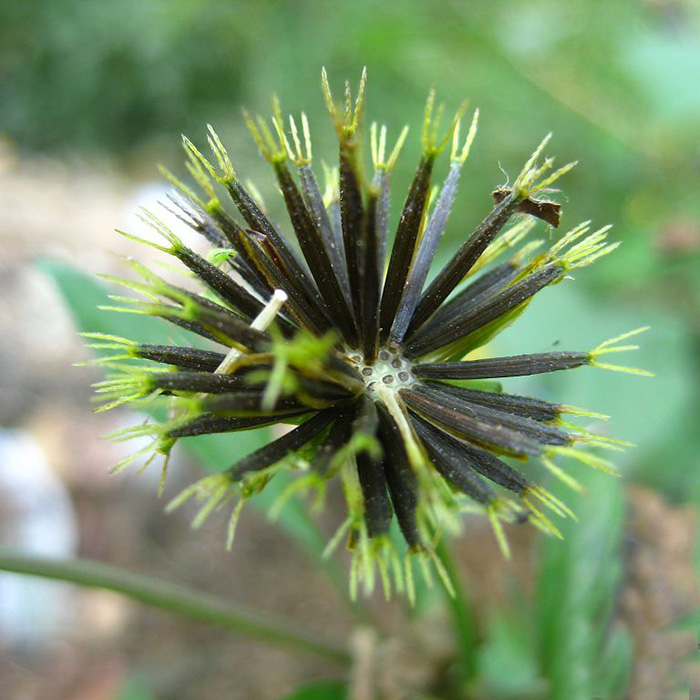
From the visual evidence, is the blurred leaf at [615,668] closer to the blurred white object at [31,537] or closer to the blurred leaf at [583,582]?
the blurred leaf at [583,582]

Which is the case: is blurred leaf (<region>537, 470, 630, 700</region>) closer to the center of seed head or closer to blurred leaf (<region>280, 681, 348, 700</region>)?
blurred leaf (<region>280, 681, 348, 700</region>)

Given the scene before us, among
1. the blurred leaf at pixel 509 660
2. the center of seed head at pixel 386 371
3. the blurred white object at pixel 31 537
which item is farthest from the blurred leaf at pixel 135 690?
the center of seed head at pixel 386 371

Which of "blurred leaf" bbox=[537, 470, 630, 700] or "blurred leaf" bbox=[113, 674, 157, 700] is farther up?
"blurred leaf" bbox=[537, 470, 630, 700]

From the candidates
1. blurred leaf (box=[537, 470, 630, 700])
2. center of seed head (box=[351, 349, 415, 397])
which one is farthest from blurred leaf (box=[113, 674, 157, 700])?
center of seed head (box=[351, 349, 415, 397])

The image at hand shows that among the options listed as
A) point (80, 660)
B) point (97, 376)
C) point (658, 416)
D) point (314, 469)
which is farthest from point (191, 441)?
point (97, 376)

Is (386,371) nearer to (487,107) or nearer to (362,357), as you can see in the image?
(362,357)

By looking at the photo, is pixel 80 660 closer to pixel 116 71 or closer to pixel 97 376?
pixel 97 376
